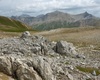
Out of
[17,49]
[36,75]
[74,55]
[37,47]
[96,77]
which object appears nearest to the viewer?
[36,75]

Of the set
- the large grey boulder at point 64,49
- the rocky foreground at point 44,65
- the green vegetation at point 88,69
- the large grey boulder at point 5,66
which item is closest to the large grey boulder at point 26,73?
the rocky foreground at point 44,65

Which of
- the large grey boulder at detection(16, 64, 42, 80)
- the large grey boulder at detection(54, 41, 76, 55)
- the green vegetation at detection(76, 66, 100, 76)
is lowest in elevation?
the green vegetation at detection(76, 66, 100, 76)

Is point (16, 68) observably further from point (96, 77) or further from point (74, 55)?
point (74, 55)

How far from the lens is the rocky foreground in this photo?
31547 millimetres

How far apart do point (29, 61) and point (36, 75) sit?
8.26 ft

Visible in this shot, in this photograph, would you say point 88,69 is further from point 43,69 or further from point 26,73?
point 26,73

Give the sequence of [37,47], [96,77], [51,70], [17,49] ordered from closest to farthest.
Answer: [51,70] → [96,77] → [17,49] → [37,47]

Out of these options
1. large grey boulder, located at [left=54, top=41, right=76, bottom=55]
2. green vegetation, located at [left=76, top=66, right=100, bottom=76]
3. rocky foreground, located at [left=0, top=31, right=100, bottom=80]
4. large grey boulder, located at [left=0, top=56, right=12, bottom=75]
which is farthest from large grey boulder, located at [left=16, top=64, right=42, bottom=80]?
large grey boulder, located at [left=54, top=41, right=76, bottom=55]

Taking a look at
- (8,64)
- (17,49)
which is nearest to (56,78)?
(8,64)

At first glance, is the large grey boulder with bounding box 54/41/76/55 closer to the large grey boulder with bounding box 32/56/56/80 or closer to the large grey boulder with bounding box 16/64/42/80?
the large grey boulder with bounding box 32/56/56/80

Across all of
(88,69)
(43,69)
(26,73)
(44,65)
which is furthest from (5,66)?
(88,69)

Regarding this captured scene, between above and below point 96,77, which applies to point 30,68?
above

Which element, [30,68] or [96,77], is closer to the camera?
[30,68]

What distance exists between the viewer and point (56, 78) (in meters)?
34.3
